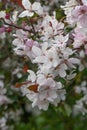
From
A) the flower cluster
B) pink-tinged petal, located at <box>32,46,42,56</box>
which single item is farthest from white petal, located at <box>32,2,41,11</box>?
pink-tinged petal, located at <box>32,46,42,56</box>

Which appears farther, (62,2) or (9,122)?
(9,122)

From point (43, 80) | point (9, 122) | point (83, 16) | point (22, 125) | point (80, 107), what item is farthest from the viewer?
point (22, 125)

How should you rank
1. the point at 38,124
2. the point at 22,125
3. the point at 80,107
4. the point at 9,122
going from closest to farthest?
1. the point at 80,107
2. the point at 9,122
3. the point at 22,125
4. the point at 38,124

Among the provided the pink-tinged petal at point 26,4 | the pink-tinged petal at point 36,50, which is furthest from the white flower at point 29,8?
the pink-tinged petal at point 36,50

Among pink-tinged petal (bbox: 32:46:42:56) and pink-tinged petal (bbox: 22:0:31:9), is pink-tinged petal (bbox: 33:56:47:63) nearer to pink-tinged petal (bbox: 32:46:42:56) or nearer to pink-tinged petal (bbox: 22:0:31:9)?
pink-tinged petal (bbox: 32:46:42:56)

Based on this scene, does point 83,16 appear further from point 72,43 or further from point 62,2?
point 62,2

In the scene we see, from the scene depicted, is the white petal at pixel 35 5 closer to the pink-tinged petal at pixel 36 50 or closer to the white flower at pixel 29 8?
the white flower at pixel 29 8

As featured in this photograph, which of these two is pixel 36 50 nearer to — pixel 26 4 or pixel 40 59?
pixel 40 59

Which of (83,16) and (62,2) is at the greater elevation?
(83,16)

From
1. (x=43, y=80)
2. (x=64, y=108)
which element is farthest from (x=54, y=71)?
(x=64, y=108)
